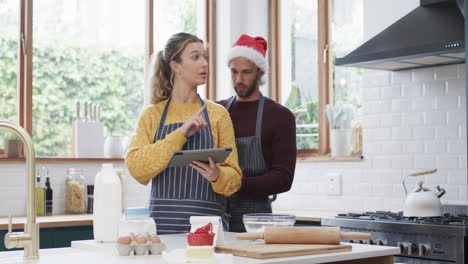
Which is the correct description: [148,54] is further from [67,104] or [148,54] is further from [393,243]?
[393,243]

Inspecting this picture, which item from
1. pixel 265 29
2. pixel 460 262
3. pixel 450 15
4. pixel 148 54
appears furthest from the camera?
pixel 265 29

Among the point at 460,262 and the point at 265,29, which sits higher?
the point at 265,29

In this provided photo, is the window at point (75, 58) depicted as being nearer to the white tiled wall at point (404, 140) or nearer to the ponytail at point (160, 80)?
the white tiled wall at point (404, 140)

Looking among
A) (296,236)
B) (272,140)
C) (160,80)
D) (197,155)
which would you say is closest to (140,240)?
(296,236)

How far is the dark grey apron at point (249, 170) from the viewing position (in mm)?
3520

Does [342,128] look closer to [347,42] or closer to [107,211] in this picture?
[347,42]

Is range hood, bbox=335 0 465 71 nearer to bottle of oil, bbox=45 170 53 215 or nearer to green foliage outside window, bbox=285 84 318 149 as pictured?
green foliage outside window, bbox=285 84 318 149

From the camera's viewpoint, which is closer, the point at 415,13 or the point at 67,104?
the point at 415,13

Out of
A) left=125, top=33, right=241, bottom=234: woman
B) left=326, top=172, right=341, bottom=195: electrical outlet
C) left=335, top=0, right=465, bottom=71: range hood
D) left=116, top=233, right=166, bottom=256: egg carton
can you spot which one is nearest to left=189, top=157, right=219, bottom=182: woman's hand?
left=125, top=33, right=241, bottom=234: woman

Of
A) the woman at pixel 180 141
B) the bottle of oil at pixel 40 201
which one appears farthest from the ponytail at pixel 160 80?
the bottle of oil at pixel 40 201

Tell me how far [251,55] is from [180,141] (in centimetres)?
98

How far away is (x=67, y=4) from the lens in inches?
207

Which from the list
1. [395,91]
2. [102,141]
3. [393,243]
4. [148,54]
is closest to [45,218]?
[102,141]

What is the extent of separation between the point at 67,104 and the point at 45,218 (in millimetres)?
1067
